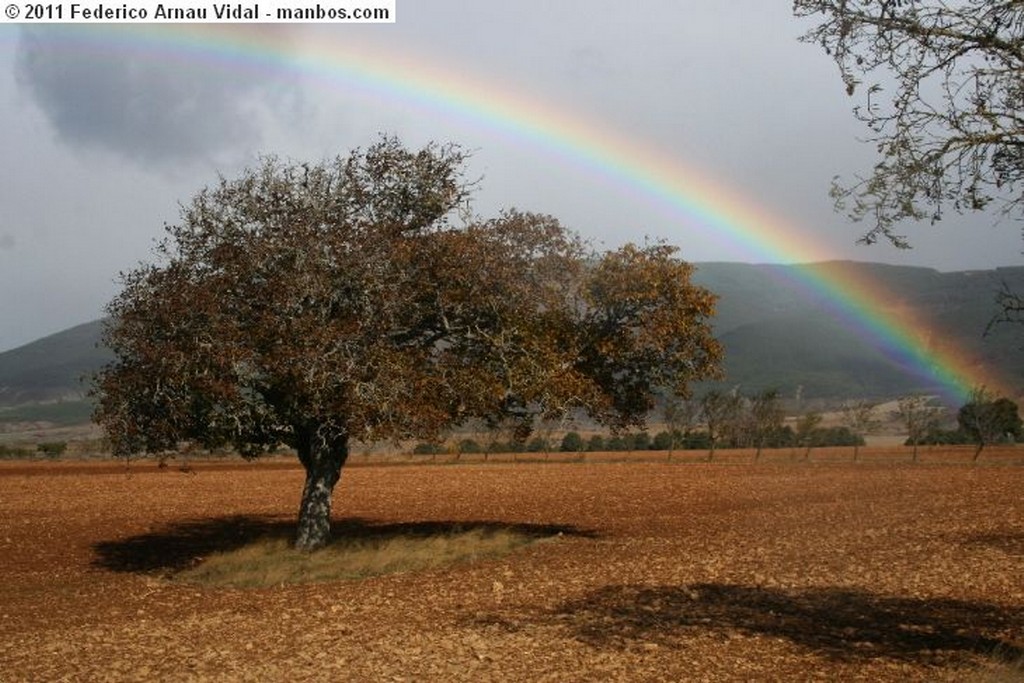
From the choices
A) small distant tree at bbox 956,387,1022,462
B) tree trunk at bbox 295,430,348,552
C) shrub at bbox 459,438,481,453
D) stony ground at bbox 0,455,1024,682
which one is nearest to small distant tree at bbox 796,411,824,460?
small distant tree at bbox 956,387,1022,462

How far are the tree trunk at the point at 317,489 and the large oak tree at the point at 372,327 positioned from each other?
1.9 inches

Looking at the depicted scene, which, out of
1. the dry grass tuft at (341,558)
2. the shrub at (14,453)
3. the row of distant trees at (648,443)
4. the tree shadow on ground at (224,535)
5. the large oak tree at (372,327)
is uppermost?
the large oak tree at (372,327)

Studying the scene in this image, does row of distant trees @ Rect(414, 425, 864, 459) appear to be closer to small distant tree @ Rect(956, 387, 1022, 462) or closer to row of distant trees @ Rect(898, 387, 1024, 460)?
row of distant trees @ Rect(898, 387, 1024, 460)

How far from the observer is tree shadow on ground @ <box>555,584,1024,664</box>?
1277 cm

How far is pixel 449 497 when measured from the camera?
4447 centimetres

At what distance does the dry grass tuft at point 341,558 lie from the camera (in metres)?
22.4

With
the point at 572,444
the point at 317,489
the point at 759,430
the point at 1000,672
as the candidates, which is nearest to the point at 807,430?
the point at 759,430

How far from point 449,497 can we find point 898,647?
32.9 metres

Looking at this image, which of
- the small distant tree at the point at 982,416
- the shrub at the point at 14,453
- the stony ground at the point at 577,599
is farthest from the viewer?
the shrub at the point at 14,453

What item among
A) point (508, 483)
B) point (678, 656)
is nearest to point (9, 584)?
point (678, 656)

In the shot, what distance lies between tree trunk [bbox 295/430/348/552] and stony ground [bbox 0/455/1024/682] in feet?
12.1

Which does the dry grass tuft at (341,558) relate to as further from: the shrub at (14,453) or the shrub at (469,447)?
the shrub at (14,453)

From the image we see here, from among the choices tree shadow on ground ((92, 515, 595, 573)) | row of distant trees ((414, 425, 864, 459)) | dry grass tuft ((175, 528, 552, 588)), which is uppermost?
dry grass tuft ((175, 528, 552, 588))

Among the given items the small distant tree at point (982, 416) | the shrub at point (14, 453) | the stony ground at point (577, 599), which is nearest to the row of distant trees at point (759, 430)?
the small distant tree at point (982, 416)
